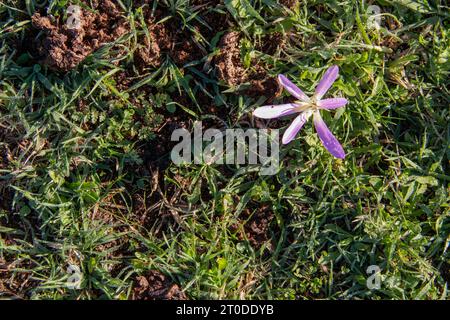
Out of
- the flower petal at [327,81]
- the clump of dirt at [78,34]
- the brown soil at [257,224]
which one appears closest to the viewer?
the flower petal at [327,81]

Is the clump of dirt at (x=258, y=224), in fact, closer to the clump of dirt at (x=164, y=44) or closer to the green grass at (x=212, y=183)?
the green grass at (x=212, y=183)

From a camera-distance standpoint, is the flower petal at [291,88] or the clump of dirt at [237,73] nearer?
the flower petal at [291,88]

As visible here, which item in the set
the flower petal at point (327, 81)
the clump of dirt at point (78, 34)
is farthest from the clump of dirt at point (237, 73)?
the clump of dirt at point (78, 34)

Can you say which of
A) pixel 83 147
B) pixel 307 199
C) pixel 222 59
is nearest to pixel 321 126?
pixel 307 199

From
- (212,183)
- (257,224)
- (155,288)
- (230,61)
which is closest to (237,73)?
(230,61)

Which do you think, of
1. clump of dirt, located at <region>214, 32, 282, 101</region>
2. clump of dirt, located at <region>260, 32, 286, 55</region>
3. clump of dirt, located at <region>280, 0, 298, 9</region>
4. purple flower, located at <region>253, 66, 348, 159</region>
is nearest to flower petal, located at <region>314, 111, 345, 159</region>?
purple flower, located at <region>253, 66, 348, 159</region>
